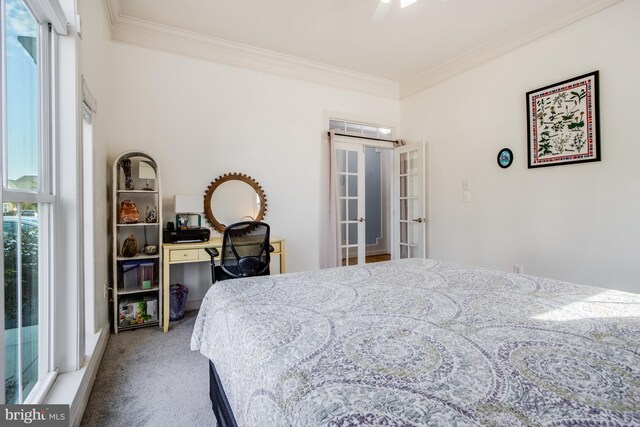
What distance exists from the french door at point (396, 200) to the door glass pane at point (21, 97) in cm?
316

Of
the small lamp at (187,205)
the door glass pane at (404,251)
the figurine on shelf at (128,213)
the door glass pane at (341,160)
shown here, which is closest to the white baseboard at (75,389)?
the figurine on shelf at (128,213)

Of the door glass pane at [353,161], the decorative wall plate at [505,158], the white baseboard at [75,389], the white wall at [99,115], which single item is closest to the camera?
the white baseboard at [75,389]

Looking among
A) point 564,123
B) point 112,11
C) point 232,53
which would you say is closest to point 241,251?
point 232,53

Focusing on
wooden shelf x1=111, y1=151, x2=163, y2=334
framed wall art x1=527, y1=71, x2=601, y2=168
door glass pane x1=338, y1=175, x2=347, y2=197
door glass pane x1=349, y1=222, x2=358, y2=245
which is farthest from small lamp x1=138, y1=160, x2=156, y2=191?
framed wall art x1=527, y1=71, x2=601, y2=168

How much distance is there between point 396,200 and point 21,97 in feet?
13.7

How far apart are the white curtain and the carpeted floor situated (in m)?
1.93

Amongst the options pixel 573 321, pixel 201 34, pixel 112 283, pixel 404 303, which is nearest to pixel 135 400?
pixel 112 283

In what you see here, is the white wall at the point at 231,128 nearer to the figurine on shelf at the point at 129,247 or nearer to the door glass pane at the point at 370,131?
the door glass pane at the point at 370,131

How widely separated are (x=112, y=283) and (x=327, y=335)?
9.06ft

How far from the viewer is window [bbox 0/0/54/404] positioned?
1.20 meters

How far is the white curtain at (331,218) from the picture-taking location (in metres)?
4.04

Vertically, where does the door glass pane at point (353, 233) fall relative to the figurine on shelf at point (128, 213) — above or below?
below

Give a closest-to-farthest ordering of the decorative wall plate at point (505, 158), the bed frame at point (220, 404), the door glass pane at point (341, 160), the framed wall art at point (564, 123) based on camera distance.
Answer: the bed frame at point (220, 404) → the framed wall art at point (564, 123) → the decorative wall plate at point (505, 158) → the door glass pane at point (341, 160)

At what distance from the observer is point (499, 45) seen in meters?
3.31
